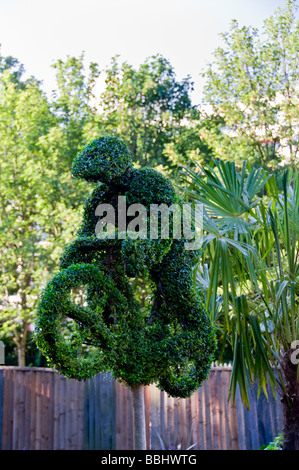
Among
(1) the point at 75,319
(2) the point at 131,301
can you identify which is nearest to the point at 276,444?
(2) the point at 131,301

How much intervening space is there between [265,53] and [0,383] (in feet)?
24.7

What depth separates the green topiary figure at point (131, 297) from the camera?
3752 mm

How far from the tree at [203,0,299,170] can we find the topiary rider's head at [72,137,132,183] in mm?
5706

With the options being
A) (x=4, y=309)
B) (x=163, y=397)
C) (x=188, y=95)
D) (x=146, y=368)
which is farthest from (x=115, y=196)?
(x=188, y=95)

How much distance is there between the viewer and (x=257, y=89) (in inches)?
381

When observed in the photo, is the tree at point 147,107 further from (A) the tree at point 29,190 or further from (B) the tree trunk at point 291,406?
(B) the tree trunk at point 291,406

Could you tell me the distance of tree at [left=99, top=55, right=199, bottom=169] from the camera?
996cm

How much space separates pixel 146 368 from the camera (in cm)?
389

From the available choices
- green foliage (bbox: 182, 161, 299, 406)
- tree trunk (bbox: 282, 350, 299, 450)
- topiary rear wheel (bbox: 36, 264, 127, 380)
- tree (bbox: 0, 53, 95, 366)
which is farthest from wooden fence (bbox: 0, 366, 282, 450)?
tree (bbox: 0, 53, 95, 366)

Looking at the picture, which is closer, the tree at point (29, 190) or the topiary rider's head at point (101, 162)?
the topiary rider's head at point (101, 162)

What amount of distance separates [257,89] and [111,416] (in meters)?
6.61

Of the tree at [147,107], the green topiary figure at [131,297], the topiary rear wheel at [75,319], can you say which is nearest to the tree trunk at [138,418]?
the green topiary figure at [131,297]

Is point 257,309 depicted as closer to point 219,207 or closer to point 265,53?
point 219,207

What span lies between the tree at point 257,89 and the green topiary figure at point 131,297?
225 inches
